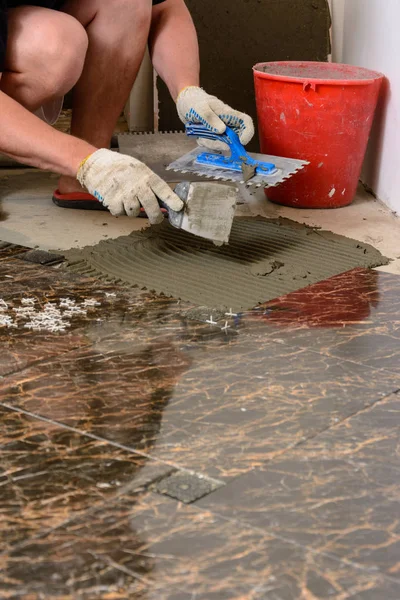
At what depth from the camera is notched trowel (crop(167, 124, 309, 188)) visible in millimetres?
2180

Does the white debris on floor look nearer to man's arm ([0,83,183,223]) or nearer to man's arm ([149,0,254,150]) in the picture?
man's arm ([0,83,183,223])

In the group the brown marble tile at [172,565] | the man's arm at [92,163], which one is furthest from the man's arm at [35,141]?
the brown marble tile at [172,565]

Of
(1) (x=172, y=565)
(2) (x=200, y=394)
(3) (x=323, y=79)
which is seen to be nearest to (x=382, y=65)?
(3) (x=323, y=79)

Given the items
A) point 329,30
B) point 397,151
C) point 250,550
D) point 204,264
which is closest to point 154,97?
point 329,30

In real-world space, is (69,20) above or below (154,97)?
above

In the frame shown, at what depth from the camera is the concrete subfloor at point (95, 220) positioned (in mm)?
2289

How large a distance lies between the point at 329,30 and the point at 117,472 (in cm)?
237

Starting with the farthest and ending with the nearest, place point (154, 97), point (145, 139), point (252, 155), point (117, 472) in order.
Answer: point (154, 97)
point (145, 139)
point (252, 155)
point (117, 472)

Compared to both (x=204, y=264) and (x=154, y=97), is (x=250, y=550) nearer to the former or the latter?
(x=204, y=264)

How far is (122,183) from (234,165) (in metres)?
0.42

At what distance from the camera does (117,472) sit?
1205 mm

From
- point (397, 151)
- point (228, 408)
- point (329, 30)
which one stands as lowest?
point (228, 408)

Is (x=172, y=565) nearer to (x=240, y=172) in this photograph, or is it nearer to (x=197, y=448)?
(x=197, y=448)

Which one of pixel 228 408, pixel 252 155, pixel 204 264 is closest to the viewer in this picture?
pixel 228 408
